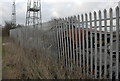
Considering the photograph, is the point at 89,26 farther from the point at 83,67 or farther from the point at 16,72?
the point at 16,72

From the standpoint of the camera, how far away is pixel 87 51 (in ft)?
19.3

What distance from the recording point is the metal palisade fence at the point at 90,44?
4.82m

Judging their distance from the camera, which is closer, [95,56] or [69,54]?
[95,56]

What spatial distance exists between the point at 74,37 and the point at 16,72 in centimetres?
244

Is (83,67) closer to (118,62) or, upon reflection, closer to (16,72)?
(118,62)

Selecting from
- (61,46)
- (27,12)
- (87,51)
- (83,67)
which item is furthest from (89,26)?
(27,12)

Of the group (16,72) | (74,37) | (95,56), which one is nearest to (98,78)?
(95,56)

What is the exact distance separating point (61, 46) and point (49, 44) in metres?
1.30

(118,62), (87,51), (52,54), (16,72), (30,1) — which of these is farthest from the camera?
(30,1)

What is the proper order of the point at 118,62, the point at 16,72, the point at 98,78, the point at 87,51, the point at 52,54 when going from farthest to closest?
the point at 52,54 < the point at 16,72 < the point at 87,51 < the point at 98,78 < the point at 118,62

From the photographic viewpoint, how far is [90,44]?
5.74 m

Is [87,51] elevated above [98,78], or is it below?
above

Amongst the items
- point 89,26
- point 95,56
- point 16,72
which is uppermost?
point 89,26

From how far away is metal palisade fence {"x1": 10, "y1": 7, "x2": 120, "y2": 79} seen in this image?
4816 millimetres
